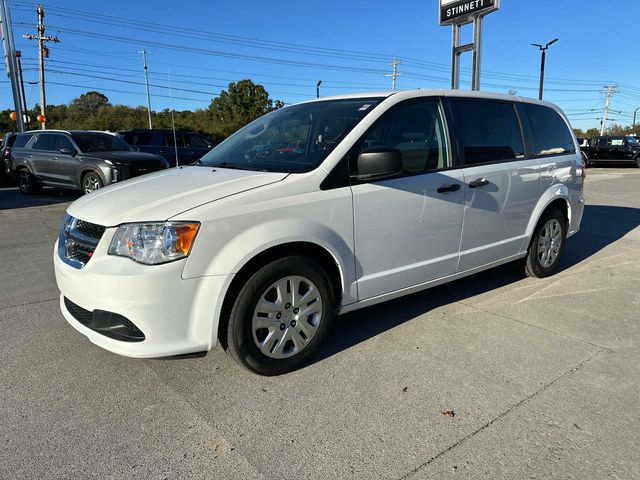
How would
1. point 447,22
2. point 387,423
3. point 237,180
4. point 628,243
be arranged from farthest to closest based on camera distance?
point 447,22 < point 628,243 < point 237,180 < point 387,423

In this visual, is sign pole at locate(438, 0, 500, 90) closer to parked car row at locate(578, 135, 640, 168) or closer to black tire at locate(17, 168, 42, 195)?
black tire at locate(17, 168, 42, 195)

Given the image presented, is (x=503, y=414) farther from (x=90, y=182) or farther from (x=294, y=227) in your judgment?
(x=90, y=182)

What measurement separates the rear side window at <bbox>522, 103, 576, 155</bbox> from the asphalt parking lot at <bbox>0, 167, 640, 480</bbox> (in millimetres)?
1630

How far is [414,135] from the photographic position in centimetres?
371

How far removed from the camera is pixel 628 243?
7.07 metres

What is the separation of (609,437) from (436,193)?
1.93 m

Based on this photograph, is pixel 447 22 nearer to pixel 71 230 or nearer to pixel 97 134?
pixel 97 134

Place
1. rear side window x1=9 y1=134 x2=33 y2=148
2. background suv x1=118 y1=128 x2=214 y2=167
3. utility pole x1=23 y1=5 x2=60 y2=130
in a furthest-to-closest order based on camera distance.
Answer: utility pole x1=23 y1=5 x2=60 y2=130 → background suv x1=118 y1=128 x2=214 y2=167 → rear side window x1=9 y1=134 x2=33 y2=148

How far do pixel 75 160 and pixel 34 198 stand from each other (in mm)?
2158

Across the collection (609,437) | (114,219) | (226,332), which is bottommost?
(609,437)

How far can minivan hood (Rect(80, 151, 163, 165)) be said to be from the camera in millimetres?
10666

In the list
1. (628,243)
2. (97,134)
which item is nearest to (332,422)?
(628,243)

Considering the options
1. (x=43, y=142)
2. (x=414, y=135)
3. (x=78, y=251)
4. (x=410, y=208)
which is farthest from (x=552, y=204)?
(x=43, y=142)

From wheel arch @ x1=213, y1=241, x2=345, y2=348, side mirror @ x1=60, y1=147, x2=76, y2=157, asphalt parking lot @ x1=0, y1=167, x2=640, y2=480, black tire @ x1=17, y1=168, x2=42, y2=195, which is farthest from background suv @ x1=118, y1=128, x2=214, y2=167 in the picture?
wheel arch @ x1=213, y1=241, x2=345, y2=348
